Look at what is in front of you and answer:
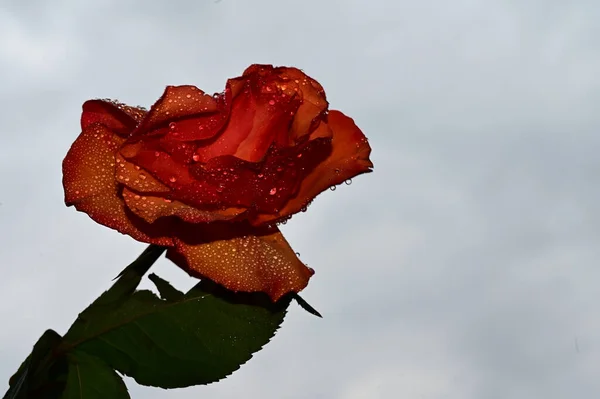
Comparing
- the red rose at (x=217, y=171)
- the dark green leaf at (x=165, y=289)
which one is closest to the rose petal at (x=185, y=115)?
the red rose at (x=217, y=171)

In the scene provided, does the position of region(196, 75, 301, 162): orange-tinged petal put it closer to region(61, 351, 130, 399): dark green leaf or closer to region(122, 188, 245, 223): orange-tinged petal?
region(122, 188, 245, 223): orange-tinged petal

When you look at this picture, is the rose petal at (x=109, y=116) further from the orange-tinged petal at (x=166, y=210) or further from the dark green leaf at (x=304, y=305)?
the dark green leaf at (x=304, y=305)

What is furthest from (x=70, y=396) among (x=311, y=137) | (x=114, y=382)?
(x=311, y=137)

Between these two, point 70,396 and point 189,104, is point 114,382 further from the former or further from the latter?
point 189,104

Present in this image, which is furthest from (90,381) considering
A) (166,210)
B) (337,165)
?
(337,165)

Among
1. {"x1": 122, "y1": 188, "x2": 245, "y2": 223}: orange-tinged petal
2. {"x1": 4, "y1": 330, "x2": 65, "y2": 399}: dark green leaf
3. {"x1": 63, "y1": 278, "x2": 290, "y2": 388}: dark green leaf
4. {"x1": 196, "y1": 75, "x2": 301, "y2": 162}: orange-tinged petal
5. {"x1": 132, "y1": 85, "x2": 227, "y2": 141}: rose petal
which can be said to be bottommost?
{"x1": 4, "y1": 330, "x2": 65, "y2": 399}: dark green leaf

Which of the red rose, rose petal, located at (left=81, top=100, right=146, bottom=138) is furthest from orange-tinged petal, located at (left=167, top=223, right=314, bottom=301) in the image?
rose petal, located at (left=81, top=100, right=146, bottom=138)
